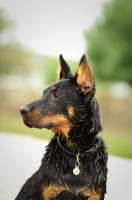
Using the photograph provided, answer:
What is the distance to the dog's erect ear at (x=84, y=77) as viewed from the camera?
1.51 meters

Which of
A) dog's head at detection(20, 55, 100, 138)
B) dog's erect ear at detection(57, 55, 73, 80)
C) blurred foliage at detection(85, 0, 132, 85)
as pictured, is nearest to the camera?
dog's head at detection(20, 55, 100, 138)

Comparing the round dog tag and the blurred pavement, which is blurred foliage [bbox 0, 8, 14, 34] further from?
the round dog tag

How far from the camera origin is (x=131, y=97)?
7.02ft

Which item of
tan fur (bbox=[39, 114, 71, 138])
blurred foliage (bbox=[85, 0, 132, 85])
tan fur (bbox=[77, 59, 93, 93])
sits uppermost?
blurred foliage (bbox=[85, 0, 132, 85])

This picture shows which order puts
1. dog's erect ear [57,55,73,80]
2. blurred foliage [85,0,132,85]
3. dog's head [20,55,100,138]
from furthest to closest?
blurred foliage [85,0,132,85], dog's erect ear [57,55,73,80], dog's head [20,55,100,138]

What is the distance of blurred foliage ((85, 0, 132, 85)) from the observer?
2.09m

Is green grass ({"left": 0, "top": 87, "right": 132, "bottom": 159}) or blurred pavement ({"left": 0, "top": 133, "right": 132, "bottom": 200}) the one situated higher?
green grass ({"left": 0, "top": 87, "right": 132, "bottom": 159})

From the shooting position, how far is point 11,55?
2201 mm

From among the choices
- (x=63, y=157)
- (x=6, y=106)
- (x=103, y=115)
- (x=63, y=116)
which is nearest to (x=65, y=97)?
(x=63, y=116)

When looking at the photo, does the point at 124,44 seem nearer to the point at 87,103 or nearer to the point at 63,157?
the point at 87,103

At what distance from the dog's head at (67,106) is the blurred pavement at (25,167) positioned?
24.2 inches

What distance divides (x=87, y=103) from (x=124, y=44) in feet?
2.25

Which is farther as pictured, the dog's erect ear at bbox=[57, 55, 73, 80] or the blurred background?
the blurred background

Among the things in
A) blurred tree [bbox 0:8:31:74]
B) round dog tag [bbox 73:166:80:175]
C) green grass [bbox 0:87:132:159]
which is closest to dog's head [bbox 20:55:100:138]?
round dog tag [bbox 73:166:80:175]
